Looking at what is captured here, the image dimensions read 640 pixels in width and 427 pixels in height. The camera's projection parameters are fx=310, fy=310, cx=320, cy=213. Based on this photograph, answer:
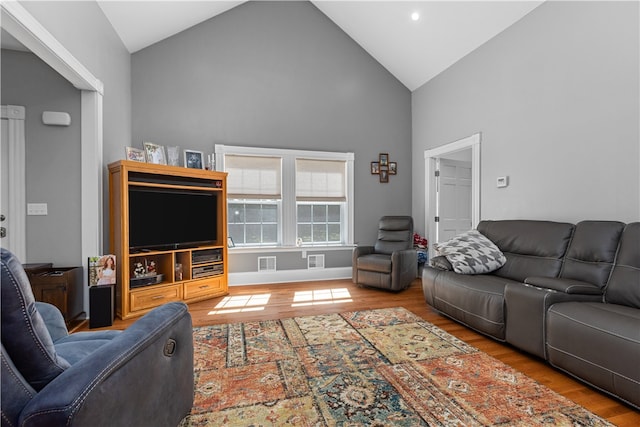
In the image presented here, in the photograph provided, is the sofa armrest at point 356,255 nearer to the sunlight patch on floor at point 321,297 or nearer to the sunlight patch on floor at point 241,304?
the sunlight patch on floor at point 321,297

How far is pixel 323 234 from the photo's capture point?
515 centimetres

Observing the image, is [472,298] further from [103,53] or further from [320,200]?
[103,53]

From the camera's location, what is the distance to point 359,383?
1955mm

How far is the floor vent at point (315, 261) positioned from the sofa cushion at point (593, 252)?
3.14 metres

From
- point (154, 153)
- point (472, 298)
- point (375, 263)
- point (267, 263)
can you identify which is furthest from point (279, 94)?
point (472, 298)

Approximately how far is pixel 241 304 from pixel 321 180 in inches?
92.0

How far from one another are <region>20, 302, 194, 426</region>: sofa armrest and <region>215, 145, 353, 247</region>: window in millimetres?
3254

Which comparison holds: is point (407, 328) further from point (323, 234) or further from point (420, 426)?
point (323, 234)

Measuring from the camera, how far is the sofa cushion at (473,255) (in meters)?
3.08

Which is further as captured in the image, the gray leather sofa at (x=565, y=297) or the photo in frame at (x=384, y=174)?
the photo in frame at (x=384, y=174)

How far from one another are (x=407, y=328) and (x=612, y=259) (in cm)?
167

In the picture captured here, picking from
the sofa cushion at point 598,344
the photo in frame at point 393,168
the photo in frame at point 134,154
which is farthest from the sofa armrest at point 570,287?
the photo in frame at point 134,154

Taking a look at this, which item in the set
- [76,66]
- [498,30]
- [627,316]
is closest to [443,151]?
[498,30]

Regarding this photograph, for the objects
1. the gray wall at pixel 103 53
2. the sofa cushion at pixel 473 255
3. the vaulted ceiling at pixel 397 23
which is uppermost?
the vaulted ceiling at pixel 397 23
